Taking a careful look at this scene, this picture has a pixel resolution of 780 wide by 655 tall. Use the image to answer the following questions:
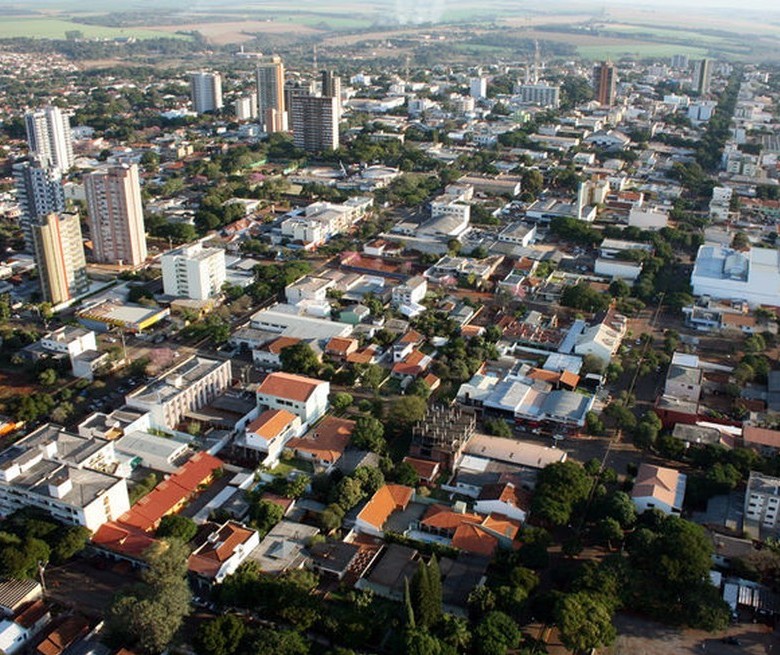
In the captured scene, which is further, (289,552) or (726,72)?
(726,72)

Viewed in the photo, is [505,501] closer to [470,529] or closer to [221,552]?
[470,529]

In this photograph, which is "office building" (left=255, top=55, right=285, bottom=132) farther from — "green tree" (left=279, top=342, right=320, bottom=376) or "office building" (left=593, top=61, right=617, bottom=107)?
"green tree" (left=279, top=342, right=320, bottom=376)

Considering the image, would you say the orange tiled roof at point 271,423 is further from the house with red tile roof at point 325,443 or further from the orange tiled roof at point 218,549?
the orange tiled roof at point 218,549

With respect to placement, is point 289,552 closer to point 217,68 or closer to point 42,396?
point 42,396

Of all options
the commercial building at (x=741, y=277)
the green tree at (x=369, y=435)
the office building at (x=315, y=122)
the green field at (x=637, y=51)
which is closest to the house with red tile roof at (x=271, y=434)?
the green tree at (x=369, y=435)

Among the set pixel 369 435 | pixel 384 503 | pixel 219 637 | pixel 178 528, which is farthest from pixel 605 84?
pixel 219 637

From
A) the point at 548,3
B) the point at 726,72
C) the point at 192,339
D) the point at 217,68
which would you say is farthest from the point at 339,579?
the point at 548,3
